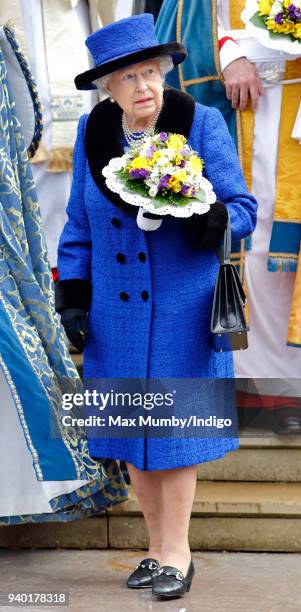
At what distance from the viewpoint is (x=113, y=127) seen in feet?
13.5

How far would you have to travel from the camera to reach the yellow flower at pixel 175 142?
12.5 feet

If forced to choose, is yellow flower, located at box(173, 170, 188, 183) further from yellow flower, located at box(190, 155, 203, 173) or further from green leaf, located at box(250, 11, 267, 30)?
green leaf, located at box(250, 11, 267, 30)

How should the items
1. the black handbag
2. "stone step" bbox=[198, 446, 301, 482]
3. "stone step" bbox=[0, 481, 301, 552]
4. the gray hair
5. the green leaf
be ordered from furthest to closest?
the green leaf < "stone step" bbox=[198, 446, 301, 482] < "stone step" bbox=[0, 481, 301, 552] < the gray hair < the black handbag

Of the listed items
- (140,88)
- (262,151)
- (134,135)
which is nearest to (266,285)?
(262,151)

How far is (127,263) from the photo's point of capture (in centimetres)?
411

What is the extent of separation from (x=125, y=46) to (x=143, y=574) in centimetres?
166

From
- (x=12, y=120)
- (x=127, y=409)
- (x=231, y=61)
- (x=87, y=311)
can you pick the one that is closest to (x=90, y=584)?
(x=127, y=409)

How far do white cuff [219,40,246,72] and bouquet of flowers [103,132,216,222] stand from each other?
55.2 inches

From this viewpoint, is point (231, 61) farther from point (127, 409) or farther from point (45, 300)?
point (127, 409)

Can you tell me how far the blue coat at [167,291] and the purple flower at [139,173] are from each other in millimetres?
284

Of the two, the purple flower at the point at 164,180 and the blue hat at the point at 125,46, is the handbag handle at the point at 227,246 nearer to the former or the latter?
the purple flower at the point at 164,180

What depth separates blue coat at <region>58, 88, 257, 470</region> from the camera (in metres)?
4.04

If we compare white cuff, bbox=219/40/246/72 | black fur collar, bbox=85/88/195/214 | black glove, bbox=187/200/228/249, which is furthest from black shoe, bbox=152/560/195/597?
white cuff, bbox=219/40/246/72

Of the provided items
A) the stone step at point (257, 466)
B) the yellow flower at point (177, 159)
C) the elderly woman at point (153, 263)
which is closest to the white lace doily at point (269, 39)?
the elderly woman at point (153, 263)
